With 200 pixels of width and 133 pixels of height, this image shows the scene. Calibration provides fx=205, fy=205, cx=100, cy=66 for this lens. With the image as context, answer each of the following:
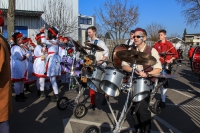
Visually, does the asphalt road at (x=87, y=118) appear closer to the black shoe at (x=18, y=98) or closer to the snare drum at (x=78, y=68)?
the black shoe at (x=18, y=98)

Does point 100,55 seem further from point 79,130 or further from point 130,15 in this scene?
point 130,15

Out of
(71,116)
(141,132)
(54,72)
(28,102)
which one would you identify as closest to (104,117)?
(71,116)

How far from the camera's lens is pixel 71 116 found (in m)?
5.04

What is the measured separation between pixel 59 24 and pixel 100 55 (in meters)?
11.2

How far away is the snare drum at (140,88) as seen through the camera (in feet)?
10.4

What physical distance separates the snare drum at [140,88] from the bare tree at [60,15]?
13.3 metres

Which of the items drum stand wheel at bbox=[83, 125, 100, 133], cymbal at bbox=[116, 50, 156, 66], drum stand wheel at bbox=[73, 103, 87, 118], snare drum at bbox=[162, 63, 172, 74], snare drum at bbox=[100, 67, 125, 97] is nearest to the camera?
cymbal at bbox=[116, 50, 156, 66]

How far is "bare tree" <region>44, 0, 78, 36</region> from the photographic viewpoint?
1623 cm

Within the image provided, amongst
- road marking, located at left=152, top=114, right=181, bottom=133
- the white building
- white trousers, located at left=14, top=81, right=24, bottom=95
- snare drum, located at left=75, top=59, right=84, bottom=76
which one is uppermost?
the white building

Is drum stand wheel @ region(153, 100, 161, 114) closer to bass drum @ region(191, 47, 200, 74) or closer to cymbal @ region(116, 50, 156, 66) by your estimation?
bass drum @ region(191, 47, 200, 74)

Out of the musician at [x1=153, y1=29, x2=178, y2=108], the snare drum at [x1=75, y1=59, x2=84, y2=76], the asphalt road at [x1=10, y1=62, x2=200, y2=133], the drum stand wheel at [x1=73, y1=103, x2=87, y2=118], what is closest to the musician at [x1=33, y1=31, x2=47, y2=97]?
the asphalt road at [x1=10, y1=62, x2=200, y2=133]

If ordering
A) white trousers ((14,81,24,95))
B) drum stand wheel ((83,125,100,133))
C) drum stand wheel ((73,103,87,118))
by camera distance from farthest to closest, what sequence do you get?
1. white trousers ((14,81,24,95))
2. drum stand wheel ((73,103,87,118))
3. drum stand wheel ((83,125,100,133))

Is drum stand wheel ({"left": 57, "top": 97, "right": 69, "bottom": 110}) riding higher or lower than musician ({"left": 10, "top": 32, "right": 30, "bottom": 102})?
lower

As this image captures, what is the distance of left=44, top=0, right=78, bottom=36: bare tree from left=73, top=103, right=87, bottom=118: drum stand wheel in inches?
459
